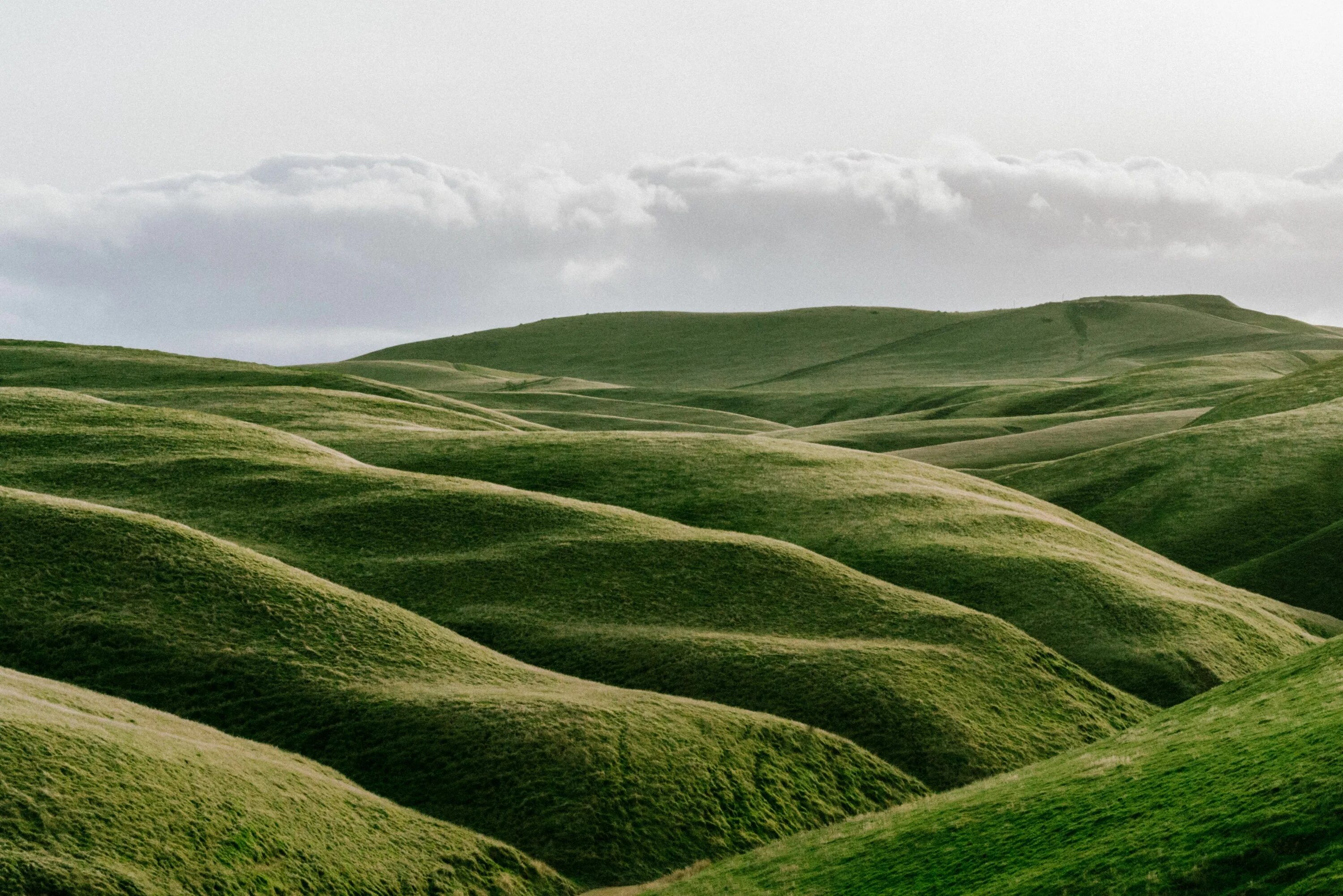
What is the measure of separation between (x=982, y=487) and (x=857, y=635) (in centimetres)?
3013

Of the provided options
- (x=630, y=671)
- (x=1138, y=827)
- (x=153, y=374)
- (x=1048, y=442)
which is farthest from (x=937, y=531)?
(x=153, y=374)

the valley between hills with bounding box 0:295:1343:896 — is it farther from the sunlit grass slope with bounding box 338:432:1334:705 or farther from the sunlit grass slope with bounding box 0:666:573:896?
the sunlit grass slope with bounding box 338:432:1334:705

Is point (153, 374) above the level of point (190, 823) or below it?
above

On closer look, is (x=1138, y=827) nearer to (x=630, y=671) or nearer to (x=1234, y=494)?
(x=630, y=671)

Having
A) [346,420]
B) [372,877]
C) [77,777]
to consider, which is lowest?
[372,877]

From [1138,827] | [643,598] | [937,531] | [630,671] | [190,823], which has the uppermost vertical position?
[937,531]

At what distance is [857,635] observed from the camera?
40.6 metres

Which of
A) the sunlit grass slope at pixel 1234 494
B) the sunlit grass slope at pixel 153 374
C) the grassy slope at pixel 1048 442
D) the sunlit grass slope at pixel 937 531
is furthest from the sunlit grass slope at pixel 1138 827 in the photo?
the sunlit grass slope at pixel 153 374

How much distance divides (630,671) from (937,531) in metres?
21.5

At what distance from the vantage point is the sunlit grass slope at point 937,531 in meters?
45.3

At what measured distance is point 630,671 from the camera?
36688 mm

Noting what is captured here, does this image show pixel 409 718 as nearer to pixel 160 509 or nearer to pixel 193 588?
pixel 193 588

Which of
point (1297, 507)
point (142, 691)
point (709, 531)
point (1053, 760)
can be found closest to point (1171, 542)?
point (1297, 507)

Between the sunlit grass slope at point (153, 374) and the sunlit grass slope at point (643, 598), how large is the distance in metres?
43.1
